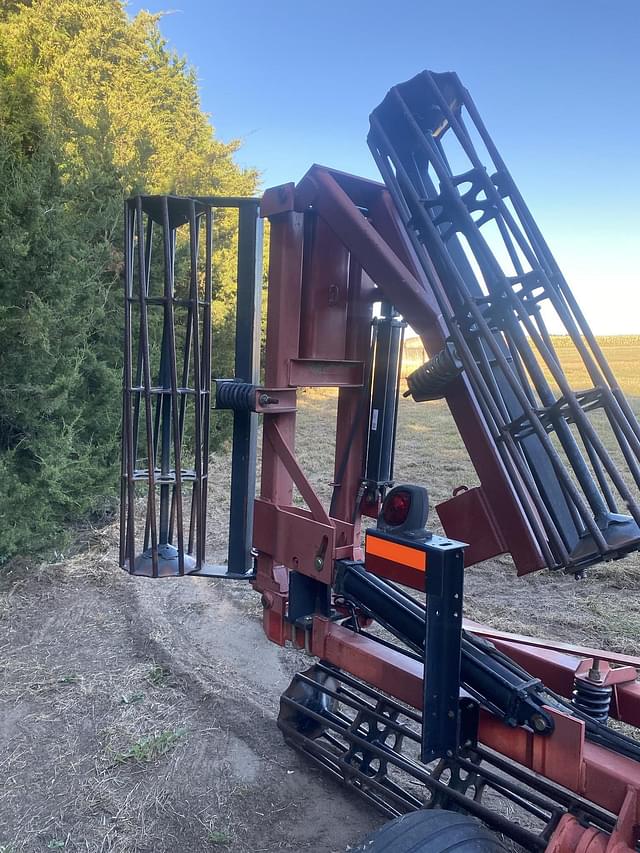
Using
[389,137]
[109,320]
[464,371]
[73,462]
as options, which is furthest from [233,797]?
[109,320]

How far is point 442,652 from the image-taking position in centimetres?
204

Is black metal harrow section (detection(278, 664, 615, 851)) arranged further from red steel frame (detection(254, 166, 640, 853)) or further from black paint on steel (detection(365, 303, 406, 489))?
black paint on steel (detection(365, 303, 406, 489))

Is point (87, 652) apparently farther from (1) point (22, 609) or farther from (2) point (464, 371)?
(2) point (464, 371)

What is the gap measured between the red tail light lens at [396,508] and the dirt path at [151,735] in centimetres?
152

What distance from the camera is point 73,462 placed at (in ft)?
19.8

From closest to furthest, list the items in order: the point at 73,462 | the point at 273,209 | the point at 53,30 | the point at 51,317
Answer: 1. the point at 273,209
2. the point at 51,317
3. the point at 73,462
4. the point at 53,30

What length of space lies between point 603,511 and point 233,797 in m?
2.17

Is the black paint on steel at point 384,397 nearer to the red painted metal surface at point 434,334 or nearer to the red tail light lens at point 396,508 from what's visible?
the red painted metal surface at point 434,334

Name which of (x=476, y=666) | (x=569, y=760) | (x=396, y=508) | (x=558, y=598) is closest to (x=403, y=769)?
(x=476, y=666)

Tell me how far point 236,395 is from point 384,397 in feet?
2.38

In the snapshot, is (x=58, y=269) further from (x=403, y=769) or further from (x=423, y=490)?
(x=403, y=769)

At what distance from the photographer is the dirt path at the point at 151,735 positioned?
9.04 feet

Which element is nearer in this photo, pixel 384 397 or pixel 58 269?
pixel 384 397

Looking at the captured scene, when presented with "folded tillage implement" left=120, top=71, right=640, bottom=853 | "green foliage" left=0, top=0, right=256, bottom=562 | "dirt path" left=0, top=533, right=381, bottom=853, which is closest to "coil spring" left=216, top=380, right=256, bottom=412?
"folded tillage implement" left=120, top=71, right=640, bottom=853
